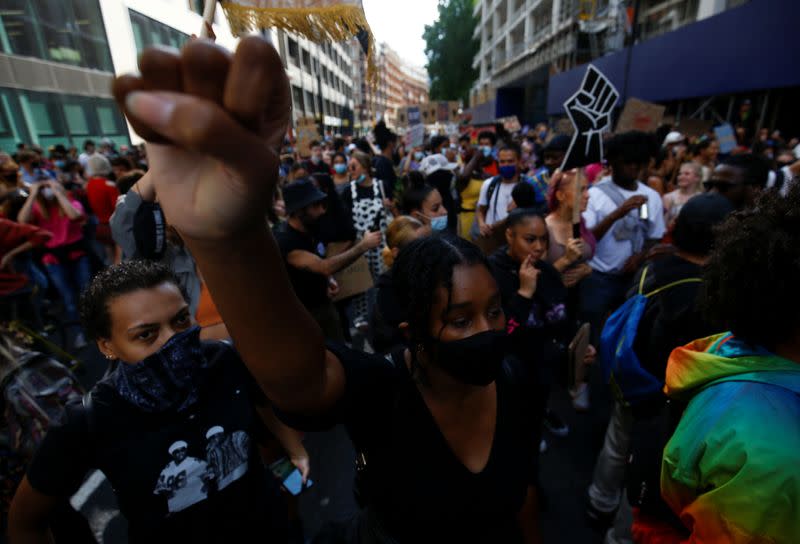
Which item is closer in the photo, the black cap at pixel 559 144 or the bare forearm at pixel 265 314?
the bare forearm at pixel 265 314

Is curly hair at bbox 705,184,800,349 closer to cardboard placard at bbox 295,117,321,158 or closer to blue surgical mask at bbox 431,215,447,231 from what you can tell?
blue surgical mask at bbox 431,215,447,231

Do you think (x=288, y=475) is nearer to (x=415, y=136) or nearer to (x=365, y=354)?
(x=365, y=354)

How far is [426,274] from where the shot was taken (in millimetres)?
1265

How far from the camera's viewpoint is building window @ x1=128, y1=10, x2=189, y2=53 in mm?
1091

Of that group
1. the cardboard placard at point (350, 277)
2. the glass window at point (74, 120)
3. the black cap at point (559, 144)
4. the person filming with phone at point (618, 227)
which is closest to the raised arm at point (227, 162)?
the cardboard placard at point (350, 277)

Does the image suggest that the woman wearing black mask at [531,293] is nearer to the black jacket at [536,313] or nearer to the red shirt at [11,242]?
the black jacket at [536,313]

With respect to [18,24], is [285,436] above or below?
below

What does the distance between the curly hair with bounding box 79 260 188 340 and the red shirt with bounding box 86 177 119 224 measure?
3887 mm

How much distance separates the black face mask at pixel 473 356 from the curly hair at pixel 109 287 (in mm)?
1033

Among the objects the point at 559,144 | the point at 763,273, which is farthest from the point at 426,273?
the point at 559,144

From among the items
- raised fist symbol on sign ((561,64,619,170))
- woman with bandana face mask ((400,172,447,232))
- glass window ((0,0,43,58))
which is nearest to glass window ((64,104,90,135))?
glass window ((0,0,43,58))

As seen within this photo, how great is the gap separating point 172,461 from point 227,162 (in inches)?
49.2

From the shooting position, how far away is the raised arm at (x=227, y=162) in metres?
0.41

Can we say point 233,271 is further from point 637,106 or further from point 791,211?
point 637,106
